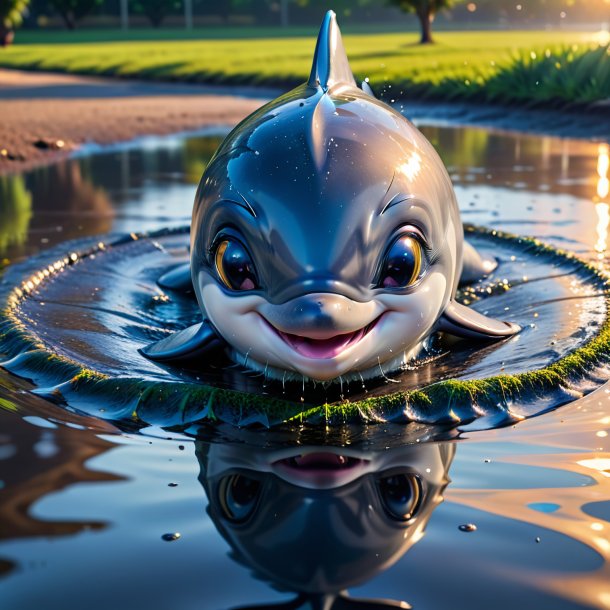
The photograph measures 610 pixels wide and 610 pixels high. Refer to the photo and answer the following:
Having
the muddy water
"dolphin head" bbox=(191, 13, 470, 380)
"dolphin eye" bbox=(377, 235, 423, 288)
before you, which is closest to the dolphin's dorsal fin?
"dolphin head" bbox=(191, 13, 470, 380)

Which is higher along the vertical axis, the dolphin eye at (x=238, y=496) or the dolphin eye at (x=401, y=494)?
the dolphin eye at (x=401, y=494)

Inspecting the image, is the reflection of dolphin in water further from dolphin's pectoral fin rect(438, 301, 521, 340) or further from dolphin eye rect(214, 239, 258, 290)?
dolphin's pectoral fin rect(438, 301, 521, 340)

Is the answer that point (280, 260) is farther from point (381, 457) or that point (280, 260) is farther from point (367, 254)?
point (381, 457)

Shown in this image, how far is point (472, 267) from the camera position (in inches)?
332

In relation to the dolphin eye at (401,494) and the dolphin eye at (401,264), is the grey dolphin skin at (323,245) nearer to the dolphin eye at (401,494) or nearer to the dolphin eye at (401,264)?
the dolphin eye at (401,264)

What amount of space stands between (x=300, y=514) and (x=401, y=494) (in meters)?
0.47

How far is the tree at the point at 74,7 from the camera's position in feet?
214

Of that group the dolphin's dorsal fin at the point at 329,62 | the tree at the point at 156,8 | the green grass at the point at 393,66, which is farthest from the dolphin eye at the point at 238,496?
the tree at the point at 156,8

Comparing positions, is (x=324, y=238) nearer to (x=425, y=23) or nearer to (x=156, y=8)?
(x=425, y=23)

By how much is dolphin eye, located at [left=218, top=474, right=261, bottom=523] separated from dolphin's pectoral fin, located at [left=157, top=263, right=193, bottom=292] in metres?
3.84

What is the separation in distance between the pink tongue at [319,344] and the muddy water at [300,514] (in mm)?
406

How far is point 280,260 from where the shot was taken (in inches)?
207

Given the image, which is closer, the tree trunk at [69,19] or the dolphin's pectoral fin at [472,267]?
the dolphin's pectoral fin at [472,267]

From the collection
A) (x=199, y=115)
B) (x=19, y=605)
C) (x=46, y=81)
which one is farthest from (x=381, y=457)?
(x=46, y=81)
